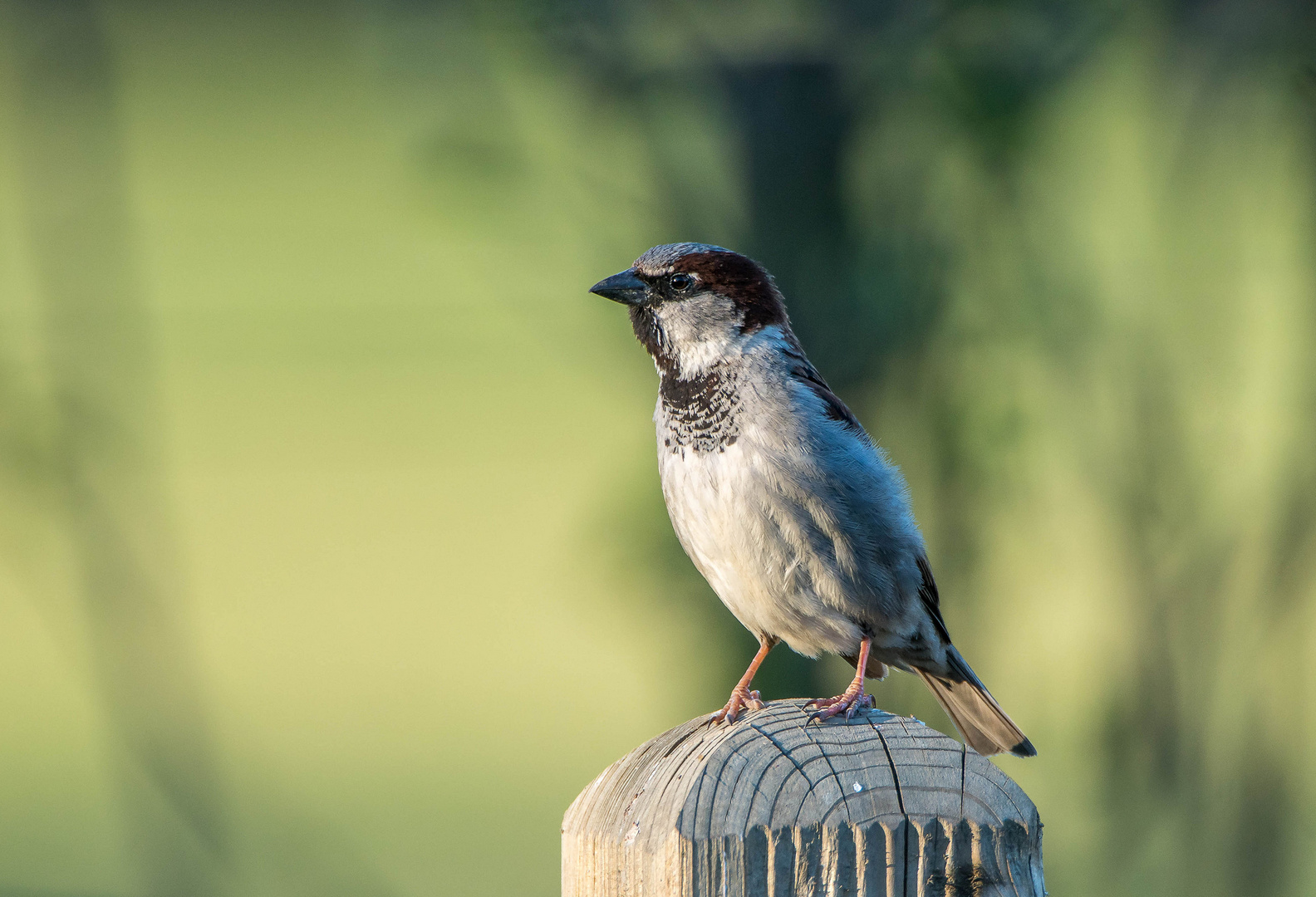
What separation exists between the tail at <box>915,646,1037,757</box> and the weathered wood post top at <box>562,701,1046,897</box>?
127cm

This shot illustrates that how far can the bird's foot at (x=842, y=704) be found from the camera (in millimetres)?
1464

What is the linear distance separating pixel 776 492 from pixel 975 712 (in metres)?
0.76

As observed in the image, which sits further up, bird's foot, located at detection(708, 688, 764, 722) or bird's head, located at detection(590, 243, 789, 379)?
bird's head, located at detection(590, 243, 789, 379)

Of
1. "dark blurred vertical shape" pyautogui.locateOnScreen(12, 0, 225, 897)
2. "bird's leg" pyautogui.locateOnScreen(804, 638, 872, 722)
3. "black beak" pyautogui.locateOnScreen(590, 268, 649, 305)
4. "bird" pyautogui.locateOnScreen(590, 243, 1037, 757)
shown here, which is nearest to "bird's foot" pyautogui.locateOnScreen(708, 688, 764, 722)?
"bird" pyautogui.locateOnScreen(590, 243, 1037, 757)

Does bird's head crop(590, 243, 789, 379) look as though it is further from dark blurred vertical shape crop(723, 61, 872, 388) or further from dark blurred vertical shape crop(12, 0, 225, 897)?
dark blurred vertical shape crop(12, 0, 225, 897)

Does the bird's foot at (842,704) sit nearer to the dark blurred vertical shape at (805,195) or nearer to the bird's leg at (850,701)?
the bird's leg at (850,701)

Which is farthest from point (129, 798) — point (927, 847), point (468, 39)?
point (927, 847)

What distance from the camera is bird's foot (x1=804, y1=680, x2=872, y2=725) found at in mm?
1464

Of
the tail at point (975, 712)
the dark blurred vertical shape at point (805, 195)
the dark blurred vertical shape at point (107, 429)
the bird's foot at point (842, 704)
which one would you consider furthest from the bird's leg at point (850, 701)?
the dark blurred vertical shape at point (107, 429)

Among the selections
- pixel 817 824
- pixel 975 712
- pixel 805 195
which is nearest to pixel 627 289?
pixel 805 195

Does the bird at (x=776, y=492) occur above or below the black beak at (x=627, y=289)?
below

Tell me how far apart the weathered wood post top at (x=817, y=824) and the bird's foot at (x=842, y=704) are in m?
0.10

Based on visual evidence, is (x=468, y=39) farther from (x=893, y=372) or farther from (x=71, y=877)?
(x=71, y=877)

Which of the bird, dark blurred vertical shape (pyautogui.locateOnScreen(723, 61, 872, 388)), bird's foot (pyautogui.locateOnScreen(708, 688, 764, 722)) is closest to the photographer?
bird's foot (pyautogui.locateOnScreen(708, 688, 764, 722))
